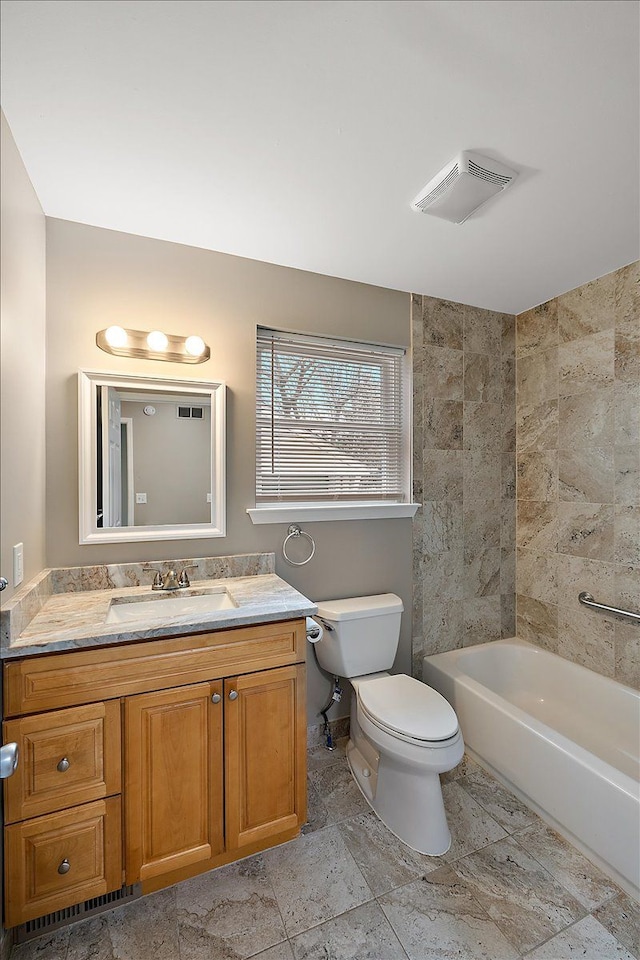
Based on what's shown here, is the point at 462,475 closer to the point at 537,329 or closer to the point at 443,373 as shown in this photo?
the point at 443,373

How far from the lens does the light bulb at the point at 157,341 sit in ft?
5.83

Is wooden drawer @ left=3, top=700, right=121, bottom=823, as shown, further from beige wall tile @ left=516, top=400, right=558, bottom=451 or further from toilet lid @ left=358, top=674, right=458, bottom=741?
beige wall tile @ left=516, top=400, right=558, bottom=451

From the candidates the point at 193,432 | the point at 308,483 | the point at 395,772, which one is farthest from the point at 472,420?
the point at 395,772

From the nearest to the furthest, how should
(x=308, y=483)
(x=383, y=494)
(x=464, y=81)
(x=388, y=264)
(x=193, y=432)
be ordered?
(x=464, y=81)
(x=193, y=432)
(x=388, y=264)
(x=308, y=483)
(x=383, y=494)

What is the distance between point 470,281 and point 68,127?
178 cm

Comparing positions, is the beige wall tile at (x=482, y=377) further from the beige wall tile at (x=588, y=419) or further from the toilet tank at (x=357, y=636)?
the toilet tank at (x=357, y=636)

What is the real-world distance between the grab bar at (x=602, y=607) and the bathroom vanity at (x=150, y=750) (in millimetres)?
1582

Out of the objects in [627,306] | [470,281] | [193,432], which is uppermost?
[470,281]

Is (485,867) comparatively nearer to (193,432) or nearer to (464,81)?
(193,432)

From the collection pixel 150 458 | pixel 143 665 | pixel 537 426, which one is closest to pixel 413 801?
pixel 143 665

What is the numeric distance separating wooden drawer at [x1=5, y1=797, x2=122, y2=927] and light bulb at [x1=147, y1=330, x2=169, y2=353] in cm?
160

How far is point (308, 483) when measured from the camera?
2162 millimetres

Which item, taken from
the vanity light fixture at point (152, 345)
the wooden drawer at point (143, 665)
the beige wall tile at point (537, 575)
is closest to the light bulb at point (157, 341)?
the vanity light fixture at point (152, 345)

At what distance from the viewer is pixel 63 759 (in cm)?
124
